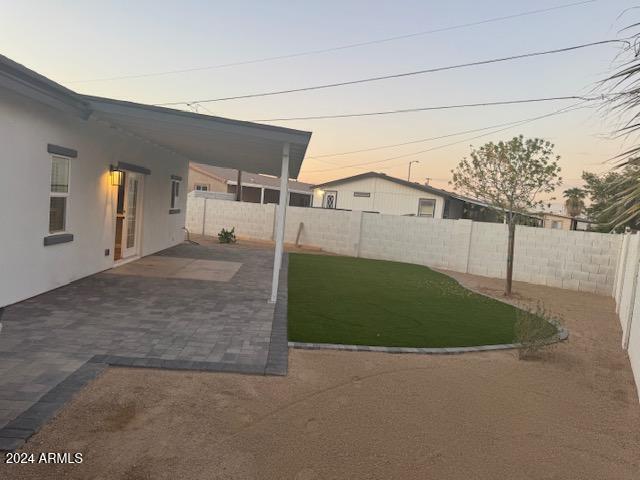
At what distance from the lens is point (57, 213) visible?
7.90 m

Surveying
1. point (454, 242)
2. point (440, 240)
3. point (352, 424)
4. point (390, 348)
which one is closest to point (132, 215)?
point (390, 348)

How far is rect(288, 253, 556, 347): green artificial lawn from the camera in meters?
6.61

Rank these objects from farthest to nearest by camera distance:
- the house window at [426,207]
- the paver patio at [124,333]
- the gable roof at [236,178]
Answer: the gable roof at [236,178], the house window at [426,207], the paver patio at [124,333]

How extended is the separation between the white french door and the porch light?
0.44m

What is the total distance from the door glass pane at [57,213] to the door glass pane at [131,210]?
3209mm

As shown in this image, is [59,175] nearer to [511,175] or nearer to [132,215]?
[132,215]

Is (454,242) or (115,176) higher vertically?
(115,176)

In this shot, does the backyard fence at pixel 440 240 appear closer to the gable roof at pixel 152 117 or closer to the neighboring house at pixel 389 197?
the gable roof at pixel 152 117

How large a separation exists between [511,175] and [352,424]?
954 cm

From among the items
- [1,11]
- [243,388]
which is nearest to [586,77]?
[243,388]

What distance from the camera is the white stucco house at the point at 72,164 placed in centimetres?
643

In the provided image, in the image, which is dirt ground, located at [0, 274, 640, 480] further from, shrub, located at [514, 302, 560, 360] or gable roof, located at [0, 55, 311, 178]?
gable roof, located at [0, 55, 311, 178]

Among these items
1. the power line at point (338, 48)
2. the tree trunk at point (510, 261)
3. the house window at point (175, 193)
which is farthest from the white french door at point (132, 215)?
the tree trunk at point (510, 261)

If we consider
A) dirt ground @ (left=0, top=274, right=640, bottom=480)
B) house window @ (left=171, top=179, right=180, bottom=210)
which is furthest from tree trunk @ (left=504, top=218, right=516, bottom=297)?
house window @ (left=171, top=179, right=180, bottom=210)
